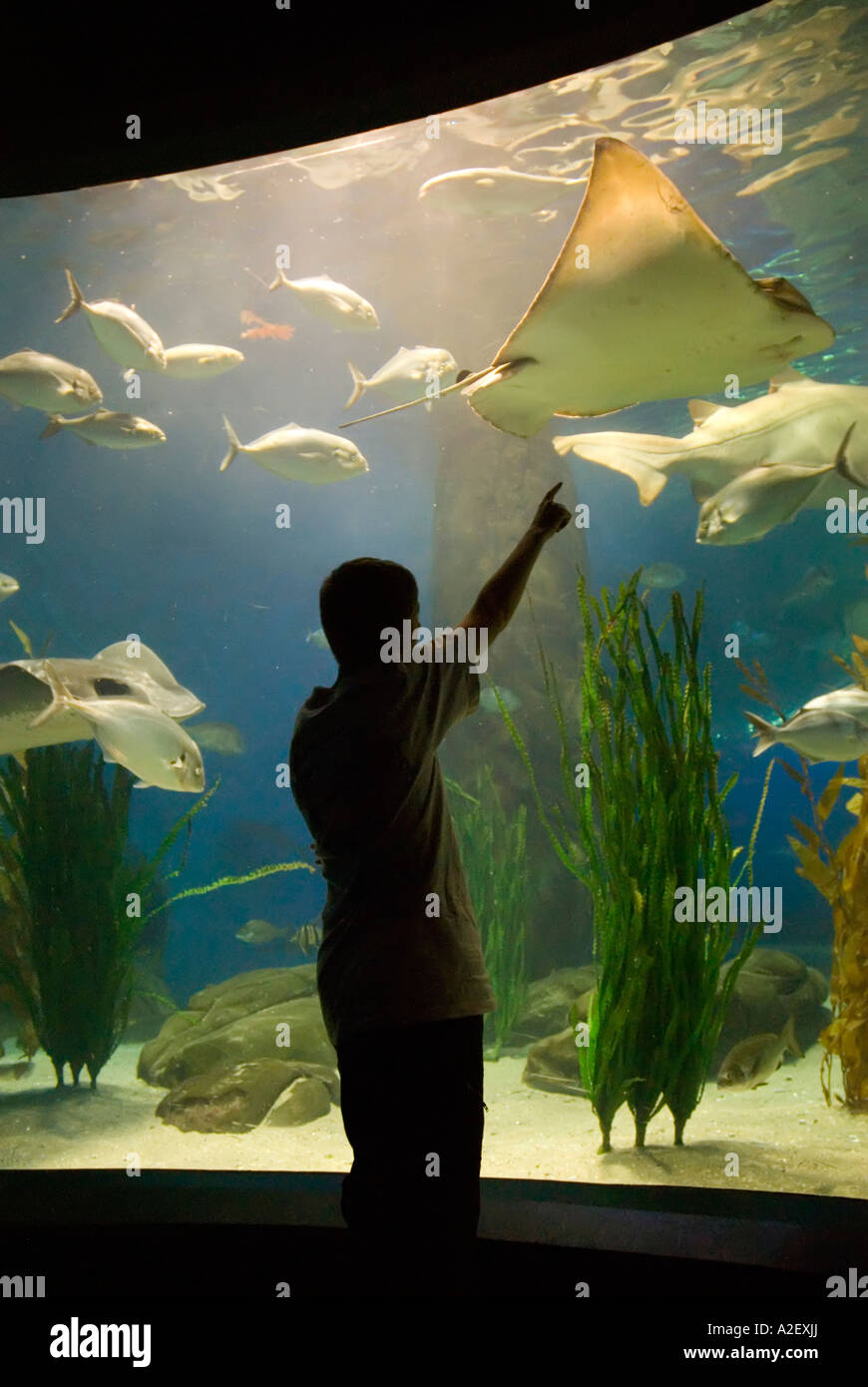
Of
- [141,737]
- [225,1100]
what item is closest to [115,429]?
[141,737]

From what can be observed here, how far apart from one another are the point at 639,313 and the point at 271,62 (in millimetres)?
1985

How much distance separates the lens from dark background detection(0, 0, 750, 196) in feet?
10.8

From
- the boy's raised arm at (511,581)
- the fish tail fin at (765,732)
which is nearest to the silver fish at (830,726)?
the fish tail fin at (765,732)

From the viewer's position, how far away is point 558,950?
31.8ft

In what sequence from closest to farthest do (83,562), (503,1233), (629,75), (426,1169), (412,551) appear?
(426,1169)
(503,1233)
(629,75)
(83,562)
(412,551)

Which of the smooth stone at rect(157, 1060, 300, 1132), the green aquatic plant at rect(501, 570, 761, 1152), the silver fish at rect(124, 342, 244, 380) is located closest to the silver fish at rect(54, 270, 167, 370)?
the silver fish at rect(124, 342, 244, 380)

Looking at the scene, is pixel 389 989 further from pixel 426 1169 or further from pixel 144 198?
pixel 144 198

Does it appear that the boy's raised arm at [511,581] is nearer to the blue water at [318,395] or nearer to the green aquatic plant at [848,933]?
the blue water at [318,395]

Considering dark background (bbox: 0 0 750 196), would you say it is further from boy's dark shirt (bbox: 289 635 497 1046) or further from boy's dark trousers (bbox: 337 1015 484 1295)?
boy's dark trousers (bbox: 337 1015 484 1295)

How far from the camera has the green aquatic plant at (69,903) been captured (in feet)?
19.4

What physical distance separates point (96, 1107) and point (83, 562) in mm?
23768

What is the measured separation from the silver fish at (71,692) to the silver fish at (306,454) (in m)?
2.69

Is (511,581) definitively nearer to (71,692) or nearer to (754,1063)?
(71,692)

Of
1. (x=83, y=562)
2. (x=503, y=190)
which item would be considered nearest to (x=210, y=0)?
(x=503, y=190)
